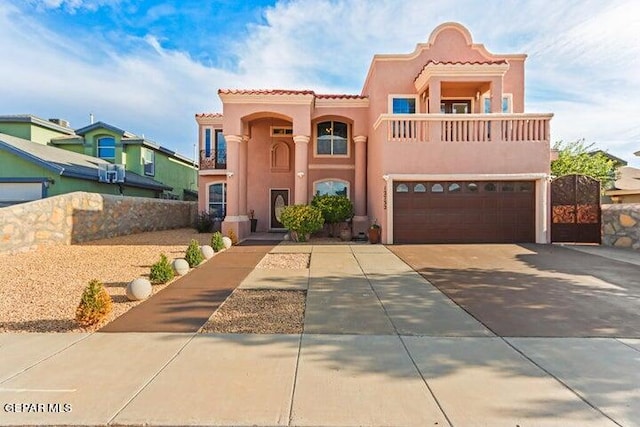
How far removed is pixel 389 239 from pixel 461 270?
14.4 feet

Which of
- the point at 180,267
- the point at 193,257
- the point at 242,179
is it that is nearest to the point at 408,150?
the point at 242,179

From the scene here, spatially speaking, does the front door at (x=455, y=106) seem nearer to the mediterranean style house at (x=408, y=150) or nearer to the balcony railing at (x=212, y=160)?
the mediterranean style house at (x=408, y=150)

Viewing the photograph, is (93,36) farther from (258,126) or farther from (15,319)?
(15,319)

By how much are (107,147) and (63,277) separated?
18.2 meters

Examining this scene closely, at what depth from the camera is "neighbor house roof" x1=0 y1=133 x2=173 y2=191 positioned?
1595 centimetres

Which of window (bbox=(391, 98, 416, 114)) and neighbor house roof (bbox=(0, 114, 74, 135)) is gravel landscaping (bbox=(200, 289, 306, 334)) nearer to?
window (bbox=(391, 98, 416, 114))

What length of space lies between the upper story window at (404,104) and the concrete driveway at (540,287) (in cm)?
701

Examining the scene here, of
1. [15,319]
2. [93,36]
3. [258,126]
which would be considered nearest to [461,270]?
[15,319]

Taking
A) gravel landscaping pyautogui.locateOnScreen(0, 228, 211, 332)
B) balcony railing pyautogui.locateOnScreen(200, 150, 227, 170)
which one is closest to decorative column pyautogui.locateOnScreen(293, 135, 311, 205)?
gravel landscaping pyautogui.locateOnScreen(0, 228, 211, 332)

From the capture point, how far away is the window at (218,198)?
18.5 m

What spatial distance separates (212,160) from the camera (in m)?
18.0

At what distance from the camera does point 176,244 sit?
12.4m

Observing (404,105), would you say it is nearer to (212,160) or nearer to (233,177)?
(233,177)

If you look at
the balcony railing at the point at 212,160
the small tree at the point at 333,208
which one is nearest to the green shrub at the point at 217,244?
the small tree at the point at 333,208
